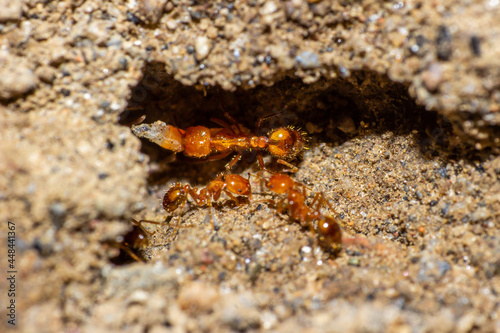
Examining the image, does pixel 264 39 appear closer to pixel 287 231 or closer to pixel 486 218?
pixel 287 231

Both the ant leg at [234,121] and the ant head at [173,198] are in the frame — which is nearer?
the ant head at [173,198]

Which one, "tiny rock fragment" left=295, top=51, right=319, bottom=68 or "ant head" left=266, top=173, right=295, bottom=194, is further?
"ant head" left=266, top=173, right=295, bottom=194

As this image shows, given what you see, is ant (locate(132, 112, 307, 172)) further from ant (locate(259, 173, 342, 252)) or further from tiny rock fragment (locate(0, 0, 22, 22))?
tiny rock fragment (locate(0, 0, 22, 22))

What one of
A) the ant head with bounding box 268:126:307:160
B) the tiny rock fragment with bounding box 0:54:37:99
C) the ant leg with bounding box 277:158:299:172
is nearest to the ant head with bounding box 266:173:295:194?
the ant leg with bounding box 277:158:299:172

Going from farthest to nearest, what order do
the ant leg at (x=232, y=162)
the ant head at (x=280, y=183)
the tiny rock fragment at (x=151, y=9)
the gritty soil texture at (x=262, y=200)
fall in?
the ant leg at (x=232, y=162), the ant head at (x=280, y=183), the tiny rock fragment at (x=151, y=9), the gritty soil texture at (x=262, y=200)

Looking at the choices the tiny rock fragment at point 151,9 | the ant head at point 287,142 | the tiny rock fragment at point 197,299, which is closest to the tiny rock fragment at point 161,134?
the ant head at point 287,142

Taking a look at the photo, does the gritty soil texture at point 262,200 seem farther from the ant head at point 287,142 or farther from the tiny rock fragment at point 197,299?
the ant head at point 287,142
